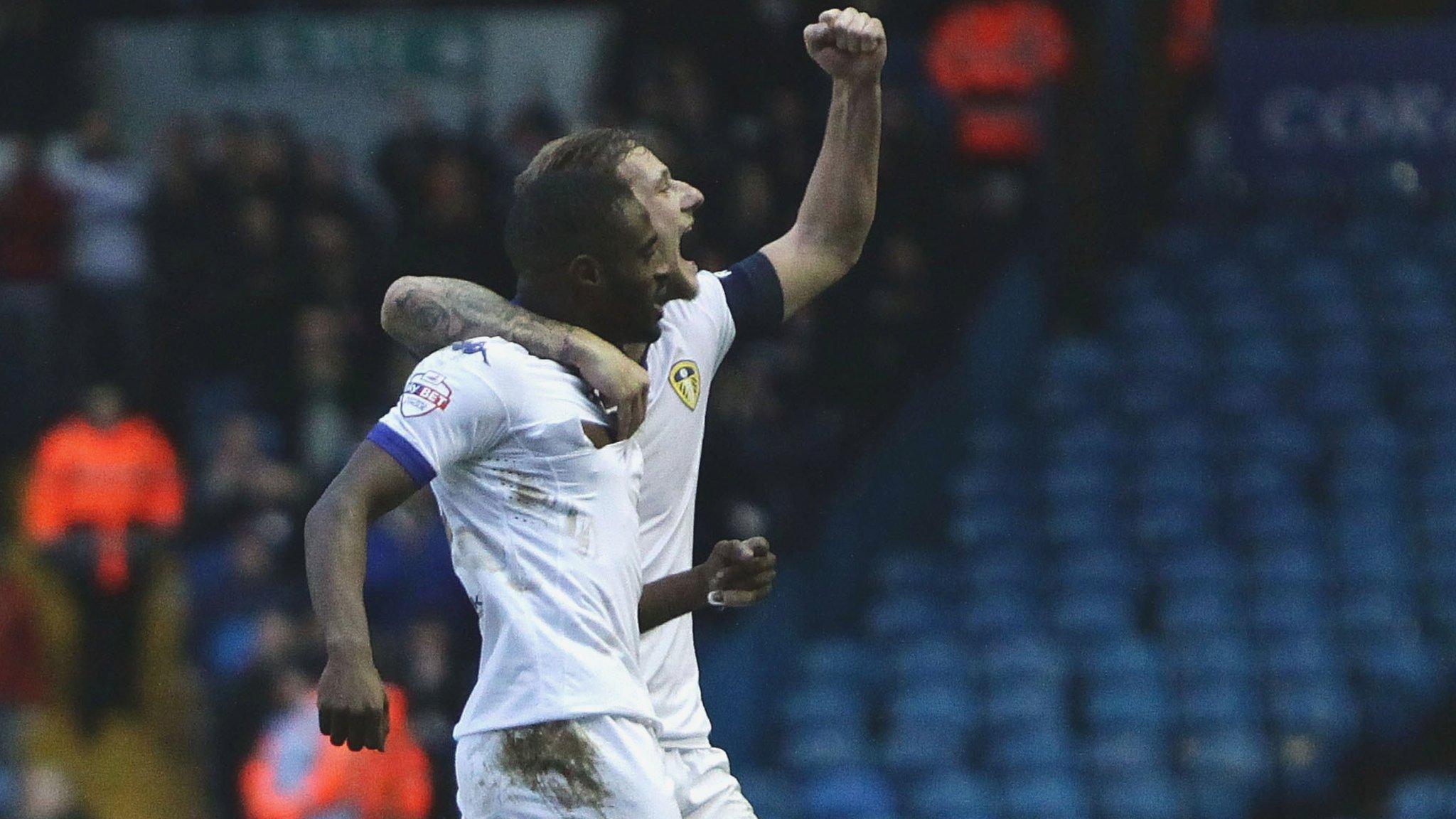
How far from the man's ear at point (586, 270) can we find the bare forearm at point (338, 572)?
0.58m

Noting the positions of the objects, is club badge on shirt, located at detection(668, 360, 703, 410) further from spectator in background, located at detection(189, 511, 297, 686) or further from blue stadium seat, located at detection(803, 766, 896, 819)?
spectator in background, located at detection(189, 511, 297, 686)

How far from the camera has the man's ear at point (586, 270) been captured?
390cm

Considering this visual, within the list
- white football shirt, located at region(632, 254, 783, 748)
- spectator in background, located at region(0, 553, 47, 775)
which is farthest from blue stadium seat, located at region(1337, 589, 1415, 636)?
white football shirt, located at region(632, 254, 783, 748)

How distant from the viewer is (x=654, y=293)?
398 cm

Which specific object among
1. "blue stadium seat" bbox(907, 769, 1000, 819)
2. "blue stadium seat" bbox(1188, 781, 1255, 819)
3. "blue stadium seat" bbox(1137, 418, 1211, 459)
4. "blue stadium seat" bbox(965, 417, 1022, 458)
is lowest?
"blue stadium seat" bbox(1188, 781, 1255, 819)

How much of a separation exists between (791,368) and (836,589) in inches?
43.5

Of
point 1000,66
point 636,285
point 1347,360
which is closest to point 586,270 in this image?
point 636,285

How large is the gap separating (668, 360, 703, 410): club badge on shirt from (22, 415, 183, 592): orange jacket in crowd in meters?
7.32

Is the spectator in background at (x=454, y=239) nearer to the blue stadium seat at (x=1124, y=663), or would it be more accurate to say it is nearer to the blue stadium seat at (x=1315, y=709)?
the blue stadium seat at (x=1124, y=663)

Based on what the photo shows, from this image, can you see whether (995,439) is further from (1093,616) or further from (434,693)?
(434,693)

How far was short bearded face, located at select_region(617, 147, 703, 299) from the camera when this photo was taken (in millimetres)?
4035

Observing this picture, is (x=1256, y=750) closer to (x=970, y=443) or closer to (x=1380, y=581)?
(x=1380, y=581)

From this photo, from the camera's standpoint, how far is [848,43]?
4738mm

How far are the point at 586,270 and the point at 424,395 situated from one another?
15.5 inches
